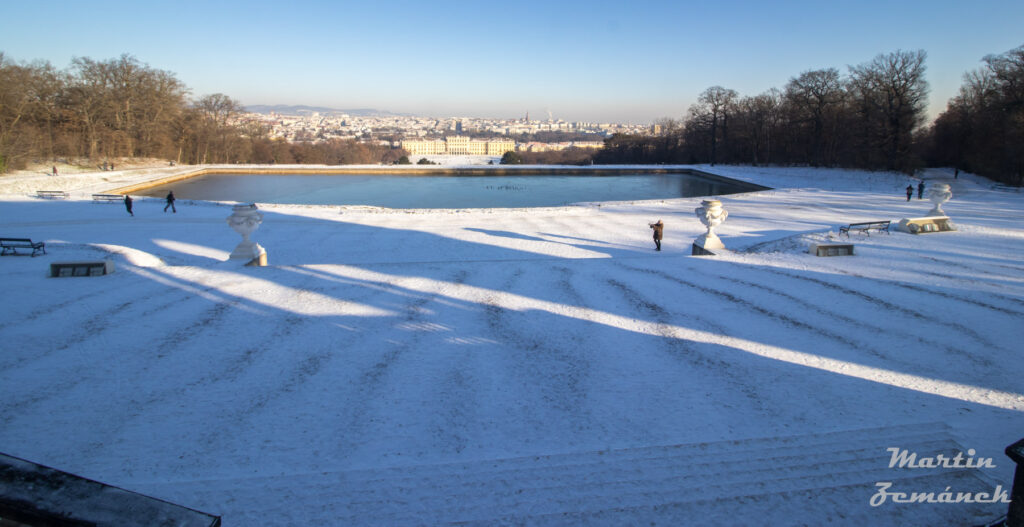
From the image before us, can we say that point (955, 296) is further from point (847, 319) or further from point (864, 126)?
point (864, 126)

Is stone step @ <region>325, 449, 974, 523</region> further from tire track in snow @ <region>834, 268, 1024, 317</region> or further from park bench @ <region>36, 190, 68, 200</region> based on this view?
park bench @ <region>36, 190, 68, 200</region>

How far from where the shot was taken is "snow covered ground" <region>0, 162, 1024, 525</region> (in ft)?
11.9

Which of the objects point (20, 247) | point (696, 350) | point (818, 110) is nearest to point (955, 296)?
point (696, 350)

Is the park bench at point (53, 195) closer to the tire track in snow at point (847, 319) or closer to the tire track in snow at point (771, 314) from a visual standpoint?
the tire track in snow at point (771, 314)

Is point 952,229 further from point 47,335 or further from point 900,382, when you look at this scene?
point 47,335

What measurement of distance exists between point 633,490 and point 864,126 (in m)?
45.6

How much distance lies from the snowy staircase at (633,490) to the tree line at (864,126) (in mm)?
35319

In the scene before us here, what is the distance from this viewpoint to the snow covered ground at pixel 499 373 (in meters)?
3.64

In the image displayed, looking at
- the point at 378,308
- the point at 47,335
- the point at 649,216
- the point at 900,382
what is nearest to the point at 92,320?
the point at 47,335

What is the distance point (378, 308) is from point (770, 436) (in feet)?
18.0

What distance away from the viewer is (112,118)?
40344 mm

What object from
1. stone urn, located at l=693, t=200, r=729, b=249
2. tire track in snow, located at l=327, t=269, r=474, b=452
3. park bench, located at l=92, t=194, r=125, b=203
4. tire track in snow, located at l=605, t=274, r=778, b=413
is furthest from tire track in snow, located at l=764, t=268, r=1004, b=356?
park bench, located at l=92, t=194, r=125, b=203

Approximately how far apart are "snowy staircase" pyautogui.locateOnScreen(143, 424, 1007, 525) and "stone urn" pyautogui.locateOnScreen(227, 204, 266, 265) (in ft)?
25.3

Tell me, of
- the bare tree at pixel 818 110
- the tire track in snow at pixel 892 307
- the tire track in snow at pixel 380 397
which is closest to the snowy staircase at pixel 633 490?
the tire track in snow at pixel 380 397
